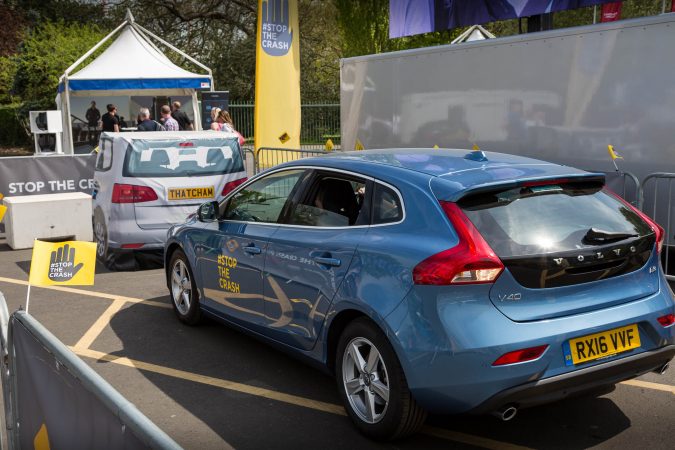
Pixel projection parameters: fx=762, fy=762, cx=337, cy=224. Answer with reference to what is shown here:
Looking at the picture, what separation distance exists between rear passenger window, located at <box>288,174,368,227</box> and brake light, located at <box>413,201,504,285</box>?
74cm

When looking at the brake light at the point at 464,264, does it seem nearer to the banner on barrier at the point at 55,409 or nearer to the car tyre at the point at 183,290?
the banner on barrier at the point at 55,409

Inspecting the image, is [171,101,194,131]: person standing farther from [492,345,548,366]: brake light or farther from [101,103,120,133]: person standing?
[492,345,548,366]: brake light

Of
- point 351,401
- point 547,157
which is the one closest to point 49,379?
point 351,401

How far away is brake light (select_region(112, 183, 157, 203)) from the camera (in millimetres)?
8828

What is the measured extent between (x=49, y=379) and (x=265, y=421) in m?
2.06

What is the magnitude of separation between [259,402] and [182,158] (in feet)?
15.5

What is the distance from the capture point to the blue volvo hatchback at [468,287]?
3.80 m

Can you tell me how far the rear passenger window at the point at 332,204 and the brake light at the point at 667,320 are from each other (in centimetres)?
173

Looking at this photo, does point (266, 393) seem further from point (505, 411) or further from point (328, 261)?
point (505, 411)

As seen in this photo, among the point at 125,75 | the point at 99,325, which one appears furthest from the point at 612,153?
the point at 125,75

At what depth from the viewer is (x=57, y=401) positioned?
9.14 ft

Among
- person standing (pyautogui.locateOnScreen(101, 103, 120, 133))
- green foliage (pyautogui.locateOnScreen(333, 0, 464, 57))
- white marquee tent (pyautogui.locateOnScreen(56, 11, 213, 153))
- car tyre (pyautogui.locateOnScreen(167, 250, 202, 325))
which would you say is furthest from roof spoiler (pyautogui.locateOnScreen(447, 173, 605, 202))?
green foliage (pyautogui.locateOnScreen(333, 0, 464, 57))

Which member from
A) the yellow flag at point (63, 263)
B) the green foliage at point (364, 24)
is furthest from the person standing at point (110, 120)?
the yellow flag at point (63, 263)

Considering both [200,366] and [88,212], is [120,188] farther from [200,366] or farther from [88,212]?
[200,366]
